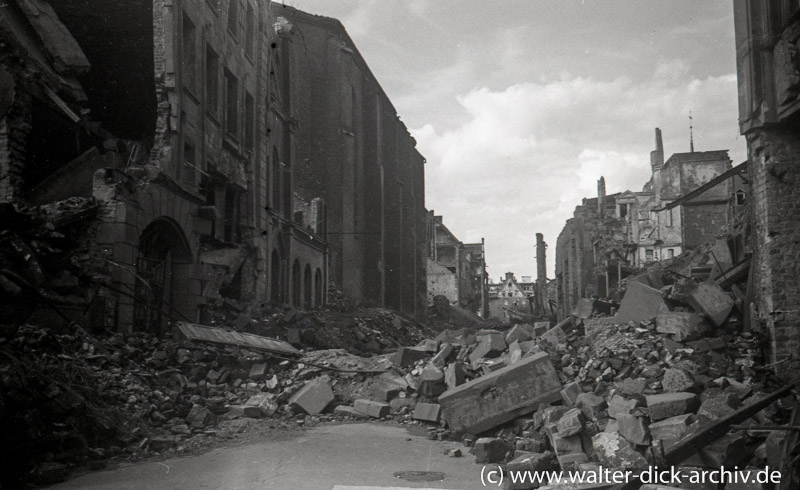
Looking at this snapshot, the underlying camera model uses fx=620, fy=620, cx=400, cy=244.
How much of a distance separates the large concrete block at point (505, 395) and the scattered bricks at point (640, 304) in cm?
293

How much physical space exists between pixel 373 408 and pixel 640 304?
5.00 m

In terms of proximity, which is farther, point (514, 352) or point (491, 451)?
point (514, 352)

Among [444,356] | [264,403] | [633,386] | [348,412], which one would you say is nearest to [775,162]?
[633,386]

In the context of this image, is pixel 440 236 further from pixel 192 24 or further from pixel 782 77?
pixel 782 77

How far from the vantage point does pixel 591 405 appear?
24.6ft

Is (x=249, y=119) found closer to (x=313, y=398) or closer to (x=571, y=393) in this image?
(x=313, y=398)

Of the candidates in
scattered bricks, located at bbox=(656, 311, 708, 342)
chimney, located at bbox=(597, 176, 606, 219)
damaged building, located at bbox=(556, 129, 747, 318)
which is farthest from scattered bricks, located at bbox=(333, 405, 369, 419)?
chimney, located at bbox=(597, 176, 606, 219)

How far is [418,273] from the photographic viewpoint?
47.3 meters

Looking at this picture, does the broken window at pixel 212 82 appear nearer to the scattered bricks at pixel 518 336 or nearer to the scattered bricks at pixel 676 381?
the scattered bricks at pixel 518 336

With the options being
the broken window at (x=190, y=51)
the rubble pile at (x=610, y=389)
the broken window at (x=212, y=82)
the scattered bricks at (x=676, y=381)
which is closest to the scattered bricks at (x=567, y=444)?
the rubble pile at (x=610, y=389)

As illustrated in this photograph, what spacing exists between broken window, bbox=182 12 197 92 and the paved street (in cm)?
1081

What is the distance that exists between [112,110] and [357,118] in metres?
21.1

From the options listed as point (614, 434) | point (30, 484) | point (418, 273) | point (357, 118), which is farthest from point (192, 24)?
point (418, 273)

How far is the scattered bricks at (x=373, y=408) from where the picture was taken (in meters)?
10.6
